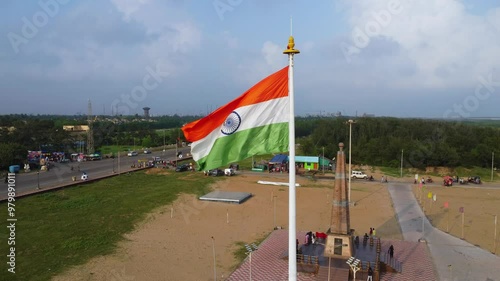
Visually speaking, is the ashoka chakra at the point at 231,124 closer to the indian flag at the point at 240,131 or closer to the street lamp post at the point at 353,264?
the indian flag at the point at 240,131

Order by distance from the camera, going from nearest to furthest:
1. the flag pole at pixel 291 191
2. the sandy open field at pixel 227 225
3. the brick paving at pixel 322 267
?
1. the flag pole at pixel 291 191
2. the brick paving at pixel 322 267
3. the sandy open field at pixel 227 225

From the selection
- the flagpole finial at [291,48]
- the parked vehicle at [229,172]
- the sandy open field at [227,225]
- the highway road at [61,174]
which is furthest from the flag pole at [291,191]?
the parked vehicle at [229,172]

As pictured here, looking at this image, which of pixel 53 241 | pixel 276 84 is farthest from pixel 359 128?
pixel 276 84

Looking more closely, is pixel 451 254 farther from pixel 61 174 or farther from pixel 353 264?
pixel 61 174

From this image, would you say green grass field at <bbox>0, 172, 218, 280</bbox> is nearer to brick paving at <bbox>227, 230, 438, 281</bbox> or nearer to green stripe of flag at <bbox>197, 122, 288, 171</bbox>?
brick paving at <bbox>227, 230, 438, 281</bbox>

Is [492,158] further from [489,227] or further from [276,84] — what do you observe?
[276,84]
